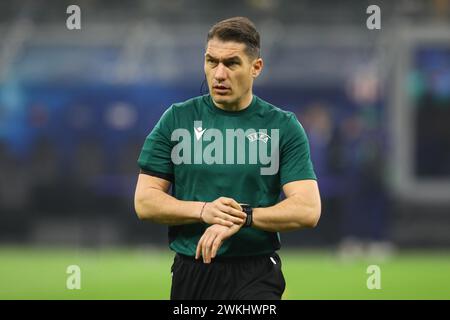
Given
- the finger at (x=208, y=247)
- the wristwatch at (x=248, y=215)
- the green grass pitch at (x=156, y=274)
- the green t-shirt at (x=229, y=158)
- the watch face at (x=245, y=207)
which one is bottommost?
the green grass pitch at (x=156, y=274)

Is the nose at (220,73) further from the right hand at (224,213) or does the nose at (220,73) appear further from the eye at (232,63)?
the right hand at (224,213)

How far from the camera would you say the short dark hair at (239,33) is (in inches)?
228

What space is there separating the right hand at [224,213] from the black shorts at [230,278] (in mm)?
370

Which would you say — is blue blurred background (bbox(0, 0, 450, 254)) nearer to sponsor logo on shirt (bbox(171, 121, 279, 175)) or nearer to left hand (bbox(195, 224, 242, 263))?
sponsor logo on shirt (bbox(171, 121, 279, 175))

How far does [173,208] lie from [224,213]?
0.31m

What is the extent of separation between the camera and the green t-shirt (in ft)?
19.2

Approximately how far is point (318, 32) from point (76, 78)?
4.80m

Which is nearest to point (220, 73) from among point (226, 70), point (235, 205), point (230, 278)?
point (226, 70)

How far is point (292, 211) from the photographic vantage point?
575cm

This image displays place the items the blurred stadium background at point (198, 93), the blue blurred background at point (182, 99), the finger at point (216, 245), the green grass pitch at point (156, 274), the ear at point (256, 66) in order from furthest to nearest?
the blue blurred background at point (182, 99) < the blurred stadium background at point (198, 93) < the green grass pitch at point (156, 274) < the ear at point (256, 66) < the finger at point (216, 245)

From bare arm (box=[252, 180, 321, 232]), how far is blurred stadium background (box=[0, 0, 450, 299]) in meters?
13.2

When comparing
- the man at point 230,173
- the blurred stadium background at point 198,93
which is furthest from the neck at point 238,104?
the blurred stadium background at point 198,93

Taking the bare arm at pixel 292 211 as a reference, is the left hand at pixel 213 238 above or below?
below
